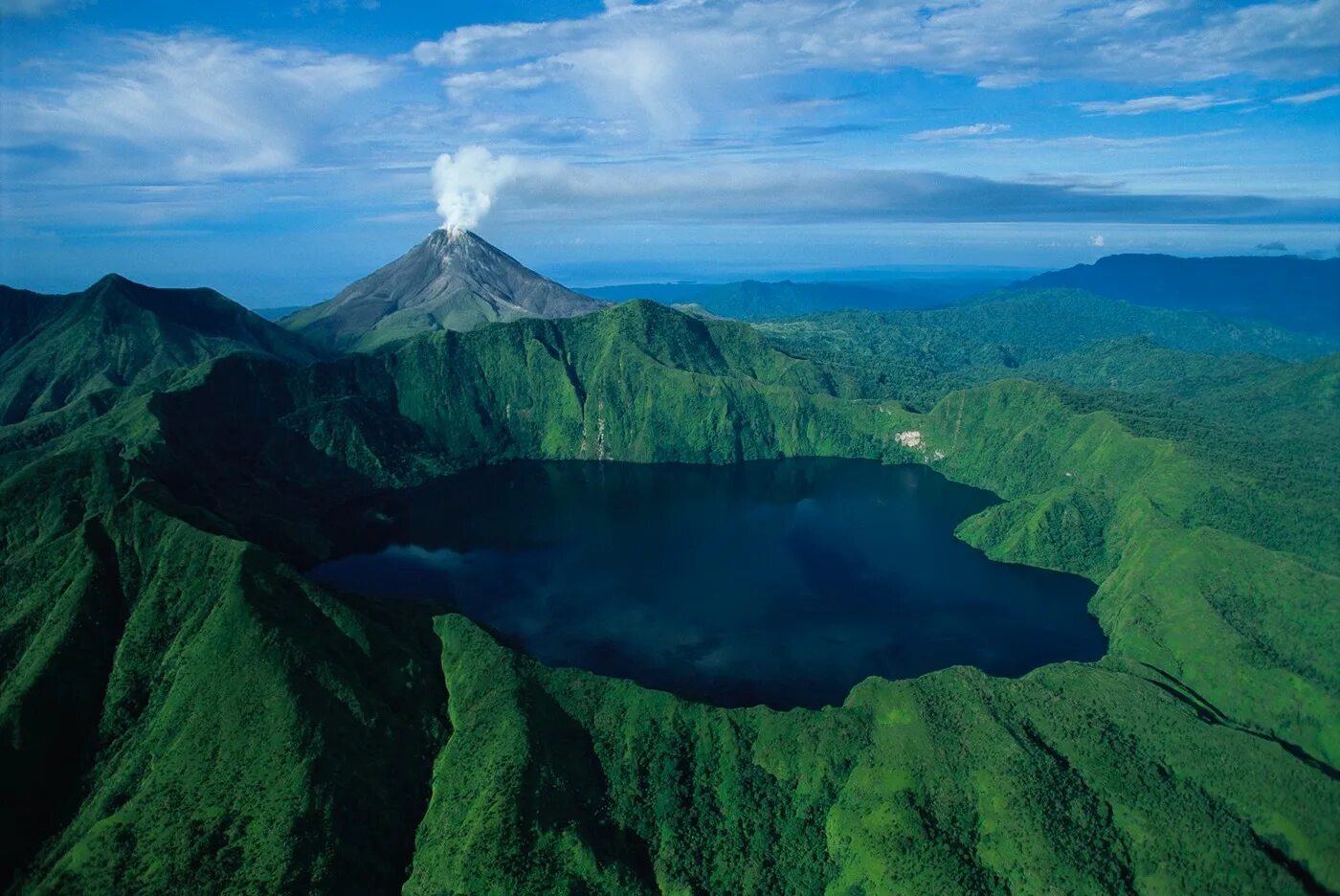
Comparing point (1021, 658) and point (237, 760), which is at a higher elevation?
point (237, 760)

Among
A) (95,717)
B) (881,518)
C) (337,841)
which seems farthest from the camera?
(881,518)

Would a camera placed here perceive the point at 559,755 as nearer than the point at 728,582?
Yes

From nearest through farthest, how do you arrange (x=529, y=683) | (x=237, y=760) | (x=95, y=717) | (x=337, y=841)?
(x=337, y=841)
(x=237, y=760)
(x=95, y=717)
(x=529, y=683)

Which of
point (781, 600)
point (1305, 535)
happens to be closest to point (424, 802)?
point (781, 600)

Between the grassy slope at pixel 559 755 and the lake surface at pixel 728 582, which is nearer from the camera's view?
the grassy slope at pixel 559 755

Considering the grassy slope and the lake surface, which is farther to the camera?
the lake surface

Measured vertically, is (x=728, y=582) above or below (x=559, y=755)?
below

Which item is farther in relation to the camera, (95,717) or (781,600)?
(781,600)

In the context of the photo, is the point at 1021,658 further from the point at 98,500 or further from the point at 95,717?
the point at 98,500
